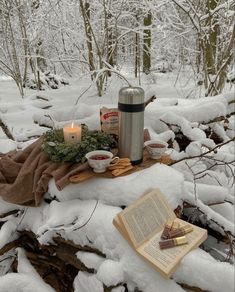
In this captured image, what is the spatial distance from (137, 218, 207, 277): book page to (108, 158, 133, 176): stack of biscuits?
412mm

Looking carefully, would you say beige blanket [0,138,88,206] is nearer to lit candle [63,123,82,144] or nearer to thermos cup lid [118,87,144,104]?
lit candle [63,123,82,144]

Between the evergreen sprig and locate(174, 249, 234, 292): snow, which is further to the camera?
the evergreen sprig

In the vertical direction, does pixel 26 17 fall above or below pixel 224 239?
above

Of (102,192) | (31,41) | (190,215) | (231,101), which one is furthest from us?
(31,41)

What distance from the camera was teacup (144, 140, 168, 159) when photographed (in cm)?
190

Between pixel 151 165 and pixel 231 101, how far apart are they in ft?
4.65

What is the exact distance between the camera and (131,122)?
1.77 metres

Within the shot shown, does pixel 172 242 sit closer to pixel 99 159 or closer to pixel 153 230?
pixel 153 230

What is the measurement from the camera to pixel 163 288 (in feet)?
4.29

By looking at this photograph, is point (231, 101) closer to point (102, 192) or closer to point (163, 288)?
point (102, 192)

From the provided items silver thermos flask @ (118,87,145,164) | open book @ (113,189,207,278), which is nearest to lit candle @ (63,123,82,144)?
silver thermos flask @ (118,87,145,164)

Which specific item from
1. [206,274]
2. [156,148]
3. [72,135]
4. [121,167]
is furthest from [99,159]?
[206,274]

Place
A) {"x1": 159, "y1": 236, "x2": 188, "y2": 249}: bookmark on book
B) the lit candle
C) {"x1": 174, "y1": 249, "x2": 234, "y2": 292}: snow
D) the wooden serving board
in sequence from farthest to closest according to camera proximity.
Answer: the lit candle < the wooden serving board < {"x1": 159, "y1": 236, "x2": 188, "y2": 249}: bookmark on book < {"x1": 174, "y1": 249, "x2": 234, "y2": 292}: snow

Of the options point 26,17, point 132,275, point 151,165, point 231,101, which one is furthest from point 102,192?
point 26,17
